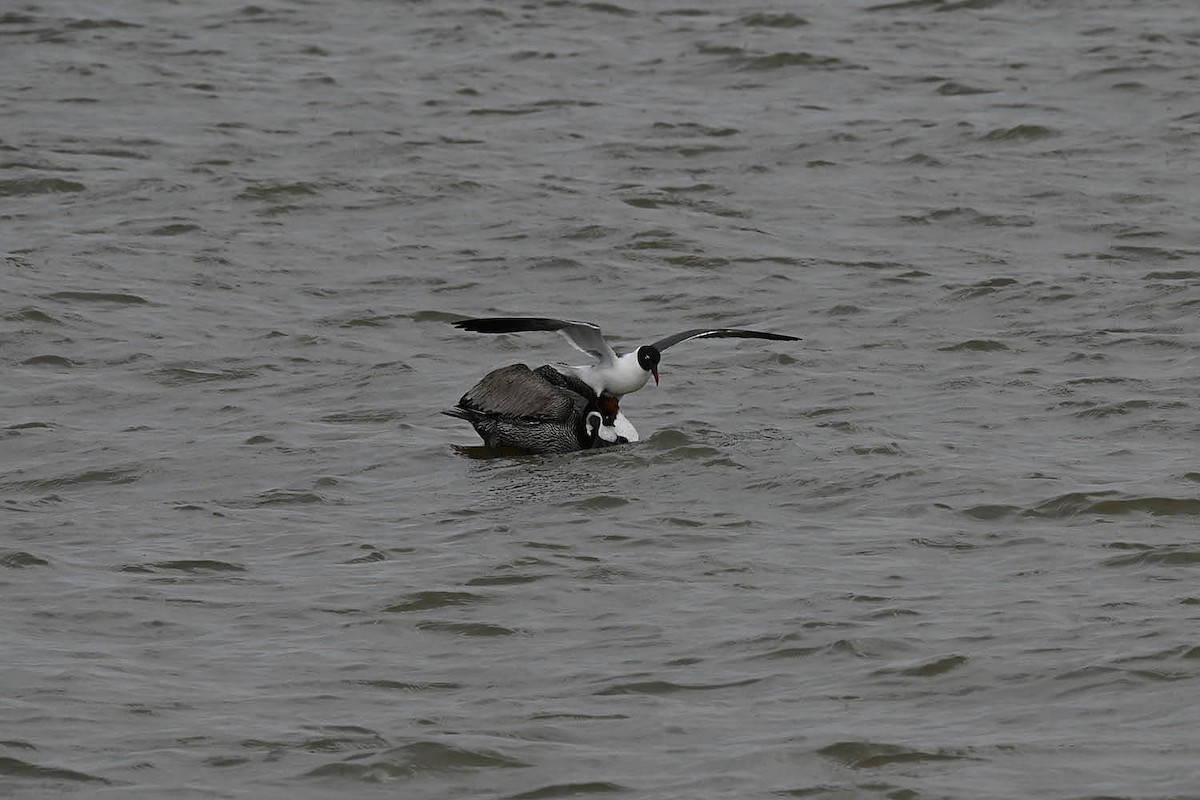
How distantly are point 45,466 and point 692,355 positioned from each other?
464cm

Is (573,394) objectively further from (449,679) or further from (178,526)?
(449,679)

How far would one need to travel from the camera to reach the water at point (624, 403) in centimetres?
788

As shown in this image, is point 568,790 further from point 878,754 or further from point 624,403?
point 624,403

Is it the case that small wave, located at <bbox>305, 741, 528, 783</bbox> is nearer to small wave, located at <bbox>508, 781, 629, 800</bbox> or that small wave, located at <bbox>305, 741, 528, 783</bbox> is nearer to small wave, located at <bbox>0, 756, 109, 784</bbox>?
small wave, located at <bbox>508, 781, 629, 800</bbox>

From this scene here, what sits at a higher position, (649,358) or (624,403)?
(649,358)

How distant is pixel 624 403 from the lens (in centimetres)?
1368

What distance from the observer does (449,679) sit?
839 cm

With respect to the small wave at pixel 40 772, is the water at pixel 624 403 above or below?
below

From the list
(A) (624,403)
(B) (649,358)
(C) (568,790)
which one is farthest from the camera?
(A) (624,403)

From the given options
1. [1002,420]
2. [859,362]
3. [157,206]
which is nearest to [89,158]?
[157,206]

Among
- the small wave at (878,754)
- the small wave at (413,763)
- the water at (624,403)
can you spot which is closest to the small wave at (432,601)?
the water at (624,403)

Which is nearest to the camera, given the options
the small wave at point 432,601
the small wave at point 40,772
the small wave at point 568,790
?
the small wave at point 568,790

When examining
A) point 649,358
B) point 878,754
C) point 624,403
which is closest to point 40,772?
point 878,754

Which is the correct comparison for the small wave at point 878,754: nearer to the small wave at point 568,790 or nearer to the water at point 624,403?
the water at point 624,403
